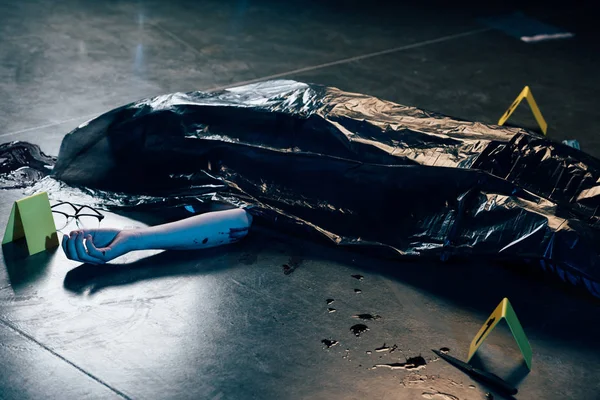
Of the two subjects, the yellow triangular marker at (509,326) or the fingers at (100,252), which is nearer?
the yellow triangular marker at (509,326)

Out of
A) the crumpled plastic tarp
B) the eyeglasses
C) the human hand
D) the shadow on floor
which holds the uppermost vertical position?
the crumpled plastic tarp

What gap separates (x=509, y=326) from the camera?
6.43ft

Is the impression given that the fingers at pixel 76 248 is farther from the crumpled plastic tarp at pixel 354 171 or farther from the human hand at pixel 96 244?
the crumpled plastic tarp at pixel 354 171

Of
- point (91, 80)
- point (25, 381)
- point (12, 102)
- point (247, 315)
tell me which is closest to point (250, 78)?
point (91, 80)

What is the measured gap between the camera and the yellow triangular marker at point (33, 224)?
7.45 ft

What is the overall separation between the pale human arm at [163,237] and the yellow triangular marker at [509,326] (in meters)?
0.82

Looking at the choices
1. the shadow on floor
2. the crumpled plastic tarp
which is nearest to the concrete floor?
the shadow on floor

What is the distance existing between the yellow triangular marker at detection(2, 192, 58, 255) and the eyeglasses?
117 millimetres

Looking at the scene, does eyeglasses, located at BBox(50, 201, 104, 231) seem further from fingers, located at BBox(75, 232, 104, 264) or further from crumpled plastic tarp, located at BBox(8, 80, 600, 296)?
fingers, located at BBox(75, 232, 104, 264)

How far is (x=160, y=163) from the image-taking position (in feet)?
8.39

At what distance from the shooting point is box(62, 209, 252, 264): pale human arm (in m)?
2.22

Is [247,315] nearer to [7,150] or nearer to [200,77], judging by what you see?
[7,150]

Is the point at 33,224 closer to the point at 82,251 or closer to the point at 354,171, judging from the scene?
the point at 82,251

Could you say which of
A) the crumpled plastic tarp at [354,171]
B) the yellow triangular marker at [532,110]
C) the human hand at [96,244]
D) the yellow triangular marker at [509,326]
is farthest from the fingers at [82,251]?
the yellow triangular marker at [532,110]
